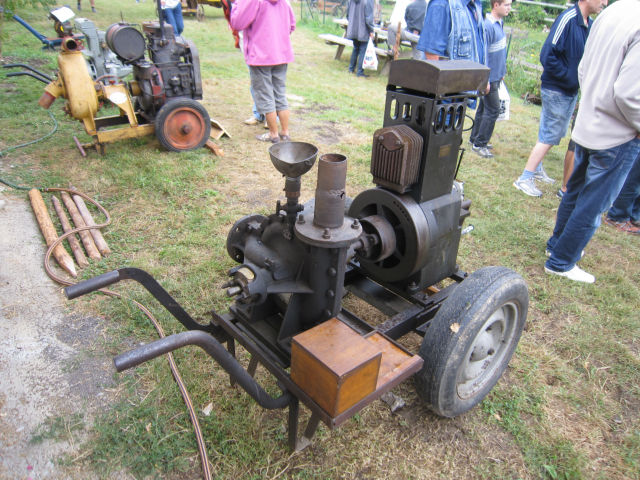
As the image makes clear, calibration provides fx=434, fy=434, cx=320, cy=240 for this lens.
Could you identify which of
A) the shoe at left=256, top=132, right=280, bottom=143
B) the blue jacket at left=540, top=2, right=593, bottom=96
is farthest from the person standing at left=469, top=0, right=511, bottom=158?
the shoe at left=256, top=132, right=280, bottom=143

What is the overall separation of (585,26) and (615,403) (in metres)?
3.68

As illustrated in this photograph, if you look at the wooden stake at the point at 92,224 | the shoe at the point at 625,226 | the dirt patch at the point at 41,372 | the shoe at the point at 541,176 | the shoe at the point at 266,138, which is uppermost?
the wooden stake at the point at 92,224

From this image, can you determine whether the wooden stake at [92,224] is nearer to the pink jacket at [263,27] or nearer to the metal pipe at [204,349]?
the metal pipe at [204,349]

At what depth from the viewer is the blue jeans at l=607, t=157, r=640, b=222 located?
418cm

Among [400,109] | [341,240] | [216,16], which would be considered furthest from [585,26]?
[216,16]

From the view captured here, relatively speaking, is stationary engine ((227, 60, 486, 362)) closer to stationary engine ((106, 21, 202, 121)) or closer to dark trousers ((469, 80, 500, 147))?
stationary engine ((106, 21, 202, 121))

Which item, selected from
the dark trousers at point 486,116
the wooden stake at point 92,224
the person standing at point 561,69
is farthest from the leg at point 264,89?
the person standing at point 561,69

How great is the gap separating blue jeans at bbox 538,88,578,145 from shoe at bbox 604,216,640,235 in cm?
98

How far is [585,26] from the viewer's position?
430 cm

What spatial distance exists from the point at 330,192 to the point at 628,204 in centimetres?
409

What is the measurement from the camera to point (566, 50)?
4367mm

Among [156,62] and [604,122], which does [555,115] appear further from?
[156,62]

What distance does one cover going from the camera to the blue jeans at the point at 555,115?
4516mm

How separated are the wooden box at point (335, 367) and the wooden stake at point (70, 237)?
224 centimetres
